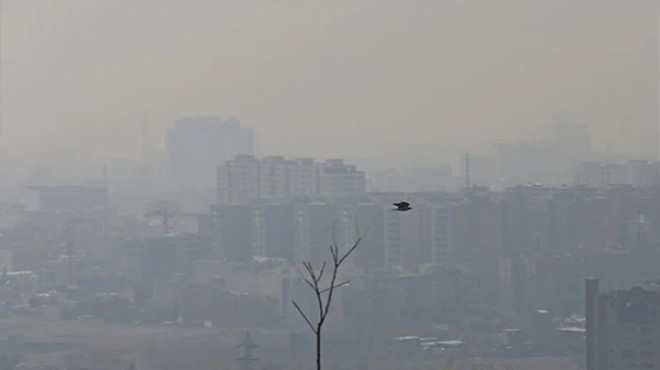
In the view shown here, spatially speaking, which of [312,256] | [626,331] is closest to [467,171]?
[312,256]

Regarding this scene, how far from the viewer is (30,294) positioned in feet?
37.2

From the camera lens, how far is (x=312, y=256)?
10953 millimetres

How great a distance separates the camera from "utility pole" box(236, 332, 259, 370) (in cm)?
864

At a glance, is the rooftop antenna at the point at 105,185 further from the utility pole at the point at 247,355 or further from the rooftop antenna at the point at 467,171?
the utility pole at the point at 247,355

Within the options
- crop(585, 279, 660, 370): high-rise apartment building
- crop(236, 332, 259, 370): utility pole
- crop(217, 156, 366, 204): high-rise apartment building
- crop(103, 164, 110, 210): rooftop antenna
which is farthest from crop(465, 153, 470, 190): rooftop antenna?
crop(585, 279, 660, 370): high-rise apartment building

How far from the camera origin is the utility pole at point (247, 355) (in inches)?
340

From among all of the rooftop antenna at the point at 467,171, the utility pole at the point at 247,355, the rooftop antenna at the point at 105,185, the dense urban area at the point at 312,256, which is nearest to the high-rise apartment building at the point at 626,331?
the dense urban area at the point at 312,256

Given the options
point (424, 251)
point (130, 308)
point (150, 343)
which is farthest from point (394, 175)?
point (150, 343)

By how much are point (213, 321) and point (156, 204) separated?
2.74 meters

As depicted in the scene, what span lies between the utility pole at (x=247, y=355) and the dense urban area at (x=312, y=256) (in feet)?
0.08

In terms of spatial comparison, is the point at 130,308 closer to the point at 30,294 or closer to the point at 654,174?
the point at 30,294

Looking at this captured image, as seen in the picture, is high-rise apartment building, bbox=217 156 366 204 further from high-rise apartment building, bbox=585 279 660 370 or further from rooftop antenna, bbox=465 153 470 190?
high-rise apartment building, bbox=585 279 660 370

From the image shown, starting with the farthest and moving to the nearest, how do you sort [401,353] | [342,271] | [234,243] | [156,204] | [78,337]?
[156,204] < [234,243] < [342,271] < [78,337] < [401,353]

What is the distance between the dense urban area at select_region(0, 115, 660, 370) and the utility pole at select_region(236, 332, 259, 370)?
0.02m
